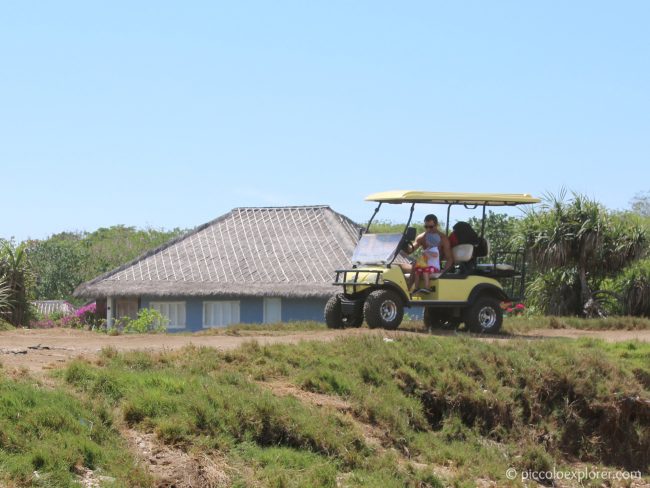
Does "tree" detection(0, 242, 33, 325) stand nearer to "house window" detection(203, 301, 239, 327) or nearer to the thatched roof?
the thatched roof

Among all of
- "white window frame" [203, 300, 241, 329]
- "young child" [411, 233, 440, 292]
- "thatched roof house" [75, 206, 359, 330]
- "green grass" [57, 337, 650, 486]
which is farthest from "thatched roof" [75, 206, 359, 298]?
"green grass" [57, 337, 650, 486]

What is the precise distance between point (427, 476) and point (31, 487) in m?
4.12

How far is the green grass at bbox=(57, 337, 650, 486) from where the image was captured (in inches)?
423

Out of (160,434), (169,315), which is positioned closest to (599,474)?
(160,434)

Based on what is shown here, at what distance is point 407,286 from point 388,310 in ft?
2.04

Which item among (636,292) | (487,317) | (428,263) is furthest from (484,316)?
(636,292)

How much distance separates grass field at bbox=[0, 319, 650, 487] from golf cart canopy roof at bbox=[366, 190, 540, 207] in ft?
9.80

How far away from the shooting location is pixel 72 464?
9.47 metres

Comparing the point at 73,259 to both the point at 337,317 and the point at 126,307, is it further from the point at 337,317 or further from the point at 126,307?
the point at 337,317

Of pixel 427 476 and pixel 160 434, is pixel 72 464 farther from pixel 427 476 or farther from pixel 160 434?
pixel 427 476

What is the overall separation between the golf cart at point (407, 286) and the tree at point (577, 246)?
523 cm

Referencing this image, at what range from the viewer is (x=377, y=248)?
60.3 feet

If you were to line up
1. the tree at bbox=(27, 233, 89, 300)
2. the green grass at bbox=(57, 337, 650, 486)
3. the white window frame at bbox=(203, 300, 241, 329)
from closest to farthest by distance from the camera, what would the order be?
1. the green grass at bbox=(57, 337, 650, 486)
2. the white window frame at bbox=(203, 300, 241, 329)
3. the tree at bbox=(27, 233, 89, 300)

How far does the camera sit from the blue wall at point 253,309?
102 ft
